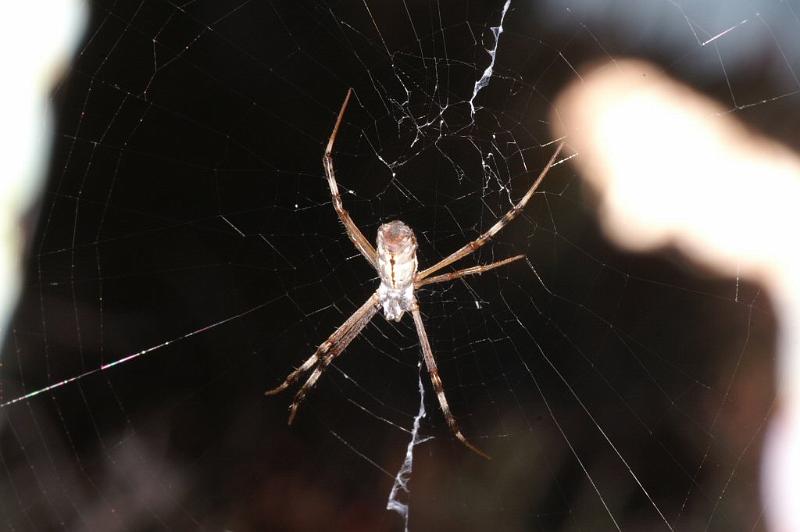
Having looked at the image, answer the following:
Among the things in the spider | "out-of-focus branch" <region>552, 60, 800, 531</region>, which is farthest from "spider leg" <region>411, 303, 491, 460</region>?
"out-of-focus branch" <region>552, 60, 800, 531</region>

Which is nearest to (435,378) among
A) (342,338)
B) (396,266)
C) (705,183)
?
(342,338)

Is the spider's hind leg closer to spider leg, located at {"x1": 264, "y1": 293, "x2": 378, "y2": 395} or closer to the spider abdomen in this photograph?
spider leg, located at {"x1": 264, "y1": 293, "x2": 378, "y2": 395}

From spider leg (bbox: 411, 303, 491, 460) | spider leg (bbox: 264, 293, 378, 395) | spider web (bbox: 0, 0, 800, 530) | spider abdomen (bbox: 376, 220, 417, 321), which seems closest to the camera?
spider abdomen (bbox: 376, 220, 417, 321)

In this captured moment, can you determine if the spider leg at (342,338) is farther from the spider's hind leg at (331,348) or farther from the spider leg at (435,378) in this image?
the spider leg at (435,378)

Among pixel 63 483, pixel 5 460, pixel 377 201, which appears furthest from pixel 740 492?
pixel 5 460

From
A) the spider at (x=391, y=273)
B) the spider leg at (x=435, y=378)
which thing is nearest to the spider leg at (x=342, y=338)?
the spider at (x=391, y=273)

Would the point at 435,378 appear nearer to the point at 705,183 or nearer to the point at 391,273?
the point at 391,273

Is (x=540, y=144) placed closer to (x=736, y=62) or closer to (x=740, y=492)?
(x=736, y=62)
